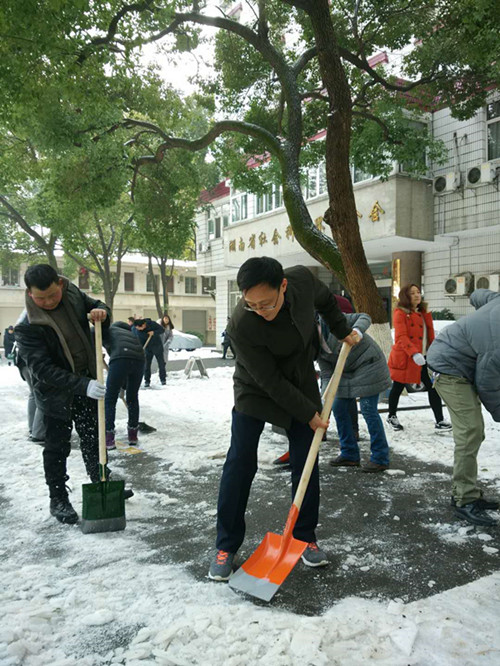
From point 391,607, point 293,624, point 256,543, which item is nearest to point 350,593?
point 391,607

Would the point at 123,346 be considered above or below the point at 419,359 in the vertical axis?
above

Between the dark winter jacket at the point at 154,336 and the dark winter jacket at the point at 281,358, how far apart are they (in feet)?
28.9


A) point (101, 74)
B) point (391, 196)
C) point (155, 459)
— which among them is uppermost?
point (101, 74)

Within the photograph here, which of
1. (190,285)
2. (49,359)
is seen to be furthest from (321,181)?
(190,285)

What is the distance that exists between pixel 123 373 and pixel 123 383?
231mm

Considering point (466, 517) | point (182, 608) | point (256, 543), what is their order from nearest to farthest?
point (182, 608), point (256, 543), point (466, 517)

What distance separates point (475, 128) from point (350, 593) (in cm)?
1424

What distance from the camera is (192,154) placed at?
546 inches

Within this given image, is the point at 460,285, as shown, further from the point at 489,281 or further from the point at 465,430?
the point at 465,430

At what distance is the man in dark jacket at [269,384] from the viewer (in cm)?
290

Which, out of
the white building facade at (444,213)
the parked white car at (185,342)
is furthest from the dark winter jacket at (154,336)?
the parked white car at (185,342)

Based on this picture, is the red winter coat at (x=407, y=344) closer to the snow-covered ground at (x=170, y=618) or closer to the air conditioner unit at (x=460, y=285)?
the snow-covered ground at (x=170, y=618)

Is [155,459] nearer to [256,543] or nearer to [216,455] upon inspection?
[216,455]

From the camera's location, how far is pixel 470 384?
12.6 feet
